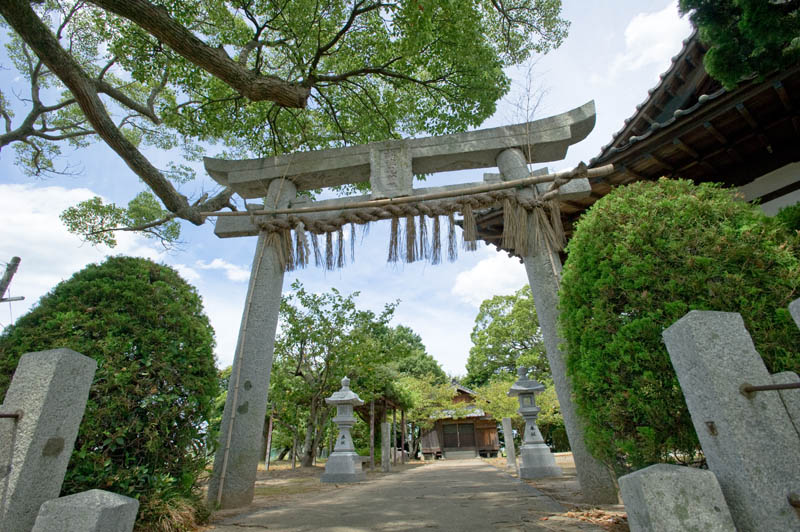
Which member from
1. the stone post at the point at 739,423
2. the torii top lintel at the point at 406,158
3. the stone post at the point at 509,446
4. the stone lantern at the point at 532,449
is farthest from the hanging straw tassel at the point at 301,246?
the stone post at the point at 509,446

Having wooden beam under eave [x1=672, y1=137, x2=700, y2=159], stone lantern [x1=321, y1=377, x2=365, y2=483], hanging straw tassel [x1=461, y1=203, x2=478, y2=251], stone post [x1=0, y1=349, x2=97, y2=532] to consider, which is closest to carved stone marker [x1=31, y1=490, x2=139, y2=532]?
stone post [x1=0, y1=349, x2=97, y2=532]

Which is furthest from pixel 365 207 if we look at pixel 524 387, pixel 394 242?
pixel 524 387

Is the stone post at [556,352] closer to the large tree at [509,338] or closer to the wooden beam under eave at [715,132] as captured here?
the wooden beam under eave at [715,132]

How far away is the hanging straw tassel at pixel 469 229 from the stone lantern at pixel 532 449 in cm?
462

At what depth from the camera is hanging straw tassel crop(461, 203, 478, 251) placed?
471cm

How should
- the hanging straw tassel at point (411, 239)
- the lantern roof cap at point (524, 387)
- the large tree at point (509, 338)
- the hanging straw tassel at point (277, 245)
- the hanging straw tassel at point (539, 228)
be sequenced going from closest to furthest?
the hanging straw tassel at point (539, 228) < the hanging straw tassel at point (411, 239) < the hanging straw tassel at point (277, 245) < the lantern roof cap at point (524, 387) < the large tree at point (509, 338)

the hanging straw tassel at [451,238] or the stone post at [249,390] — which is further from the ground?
the hanging straw tassel at [451,238]

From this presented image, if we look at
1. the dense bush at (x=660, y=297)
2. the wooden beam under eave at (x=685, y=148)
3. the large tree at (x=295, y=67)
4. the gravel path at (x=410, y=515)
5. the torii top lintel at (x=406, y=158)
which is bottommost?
the gravel path at (x=410, y=515)

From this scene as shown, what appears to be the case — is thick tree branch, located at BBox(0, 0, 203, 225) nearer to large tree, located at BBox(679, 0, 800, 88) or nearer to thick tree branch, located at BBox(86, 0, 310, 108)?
thick tree branch, located at BBox(86, 0, 310, 108)

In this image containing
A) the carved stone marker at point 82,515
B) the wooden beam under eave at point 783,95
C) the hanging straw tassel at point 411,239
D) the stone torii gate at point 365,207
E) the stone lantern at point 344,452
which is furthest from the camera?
the stone lantern at point 344,452

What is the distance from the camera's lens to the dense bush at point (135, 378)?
8.36 feet

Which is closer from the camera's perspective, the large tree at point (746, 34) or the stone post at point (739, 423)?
the stone post at point (739, 423)

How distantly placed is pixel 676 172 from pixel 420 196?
3.29 meters

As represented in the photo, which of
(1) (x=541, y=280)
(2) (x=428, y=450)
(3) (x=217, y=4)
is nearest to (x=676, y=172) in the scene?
(1) (x=541, y=280)
